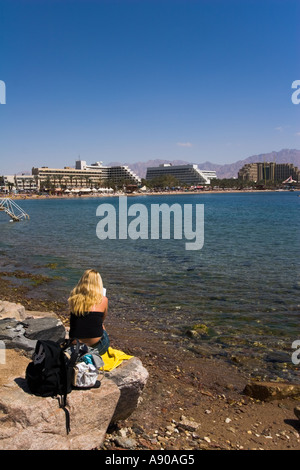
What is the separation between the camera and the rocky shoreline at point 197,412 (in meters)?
5.89

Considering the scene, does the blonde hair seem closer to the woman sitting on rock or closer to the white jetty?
the woman sitting on rock

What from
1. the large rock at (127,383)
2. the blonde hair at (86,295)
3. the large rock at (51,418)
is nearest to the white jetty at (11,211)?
the blonde hair at (86,295)

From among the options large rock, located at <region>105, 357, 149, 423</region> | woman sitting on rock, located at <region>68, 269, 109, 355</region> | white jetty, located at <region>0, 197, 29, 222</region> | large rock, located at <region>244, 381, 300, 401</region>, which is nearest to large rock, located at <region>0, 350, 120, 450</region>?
large rock, located at <region>105, 357, 149, 423</region>

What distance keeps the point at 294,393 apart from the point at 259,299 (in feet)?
23.4

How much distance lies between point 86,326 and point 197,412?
2.67m

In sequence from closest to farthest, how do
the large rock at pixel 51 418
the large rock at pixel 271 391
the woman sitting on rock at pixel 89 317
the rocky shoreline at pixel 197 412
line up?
the large rock at pixel 51 418 → the rocky shoreline at pixel 197 412 → the woman sitting on rock at pixel 89 317 → the large rock at pixel 271 391

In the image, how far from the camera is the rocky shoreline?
589cm

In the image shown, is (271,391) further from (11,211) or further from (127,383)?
(11,211)

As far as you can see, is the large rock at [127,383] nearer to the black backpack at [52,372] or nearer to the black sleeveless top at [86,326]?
the black sleeveless top at [86,326]

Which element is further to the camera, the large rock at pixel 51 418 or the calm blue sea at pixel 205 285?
the calm blue sea at pixel 205 285

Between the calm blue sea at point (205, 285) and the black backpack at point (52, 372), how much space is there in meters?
5.27

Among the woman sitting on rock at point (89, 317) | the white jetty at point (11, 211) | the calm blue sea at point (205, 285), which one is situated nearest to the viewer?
the woman sitting on rock at point (89, 317)

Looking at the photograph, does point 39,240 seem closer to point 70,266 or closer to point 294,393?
point 70,266

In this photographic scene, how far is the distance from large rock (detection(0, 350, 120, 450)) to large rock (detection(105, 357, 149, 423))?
27cm
